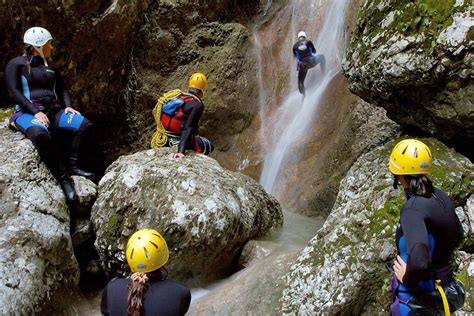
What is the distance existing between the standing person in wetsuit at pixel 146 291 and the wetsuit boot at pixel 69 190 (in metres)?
3.57

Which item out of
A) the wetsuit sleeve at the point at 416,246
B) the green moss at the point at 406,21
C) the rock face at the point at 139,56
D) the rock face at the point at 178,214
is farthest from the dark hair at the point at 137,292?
the rock face at the point at 139,56

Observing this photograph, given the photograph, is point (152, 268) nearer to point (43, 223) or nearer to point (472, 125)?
point (43, 223)

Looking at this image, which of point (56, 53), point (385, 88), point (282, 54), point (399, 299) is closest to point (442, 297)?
point (399, 299)

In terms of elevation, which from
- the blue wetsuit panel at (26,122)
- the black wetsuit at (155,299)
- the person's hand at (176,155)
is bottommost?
the black wetsuit at (155,299)

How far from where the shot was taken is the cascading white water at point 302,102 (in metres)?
11.5

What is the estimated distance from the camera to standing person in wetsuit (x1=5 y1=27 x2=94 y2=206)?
629cm

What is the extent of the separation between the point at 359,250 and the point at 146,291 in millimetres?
2816

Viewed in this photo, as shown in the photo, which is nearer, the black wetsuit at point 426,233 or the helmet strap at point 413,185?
the black wetsuit at point 426,233

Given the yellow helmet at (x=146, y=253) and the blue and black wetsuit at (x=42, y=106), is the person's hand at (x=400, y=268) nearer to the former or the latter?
the yellow helmet at (x=146, y=253)

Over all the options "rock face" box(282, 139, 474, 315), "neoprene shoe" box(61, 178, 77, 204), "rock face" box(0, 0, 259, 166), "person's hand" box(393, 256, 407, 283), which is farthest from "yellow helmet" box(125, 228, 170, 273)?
"rock face" box(0, 0, 259, 166)

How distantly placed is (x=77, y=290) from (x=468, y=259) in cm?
485

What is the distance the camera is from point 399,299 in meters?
3.41

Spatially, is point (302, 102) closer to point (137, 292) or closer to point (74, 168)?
point (74, 168)

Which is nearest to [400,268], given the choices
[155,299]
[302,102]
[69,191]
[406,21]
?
[155,299]
